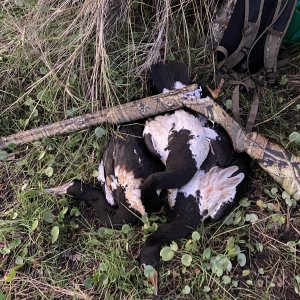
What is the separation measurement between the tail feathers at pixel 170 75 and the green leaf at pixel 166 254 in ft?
3.60

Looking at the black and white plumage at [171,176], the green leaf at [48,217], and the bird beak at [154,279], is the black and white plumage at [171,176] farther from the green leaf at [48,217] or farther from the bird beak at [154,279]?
the green leaf at [48,217]

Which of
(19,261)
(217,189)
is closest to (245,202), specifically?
(217,189)

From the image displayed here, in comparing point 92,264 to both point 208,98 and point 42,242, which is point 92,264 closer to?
point 42,242

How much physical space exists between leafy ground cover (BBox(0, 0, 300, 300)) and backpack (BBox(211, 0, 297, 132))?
0.12 m

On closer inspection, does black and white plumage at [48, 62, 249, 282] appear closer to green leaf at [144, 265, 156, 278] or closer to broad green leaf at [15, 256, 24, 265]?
green leaf at [144, 265, 156, 278]

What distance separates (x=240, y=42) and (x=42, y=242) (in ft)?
6.42

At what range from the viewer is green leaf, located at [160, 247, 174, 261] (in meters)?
2.95

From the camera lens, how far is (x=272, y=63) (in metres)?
3.35

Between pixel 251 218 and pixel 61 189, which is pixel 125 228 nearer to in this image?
pixel 61 189

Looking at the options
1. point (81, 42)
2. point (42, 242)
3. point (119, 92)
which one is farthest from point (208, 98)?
point (42, 242)

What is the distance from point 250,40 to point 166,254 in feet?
5.14

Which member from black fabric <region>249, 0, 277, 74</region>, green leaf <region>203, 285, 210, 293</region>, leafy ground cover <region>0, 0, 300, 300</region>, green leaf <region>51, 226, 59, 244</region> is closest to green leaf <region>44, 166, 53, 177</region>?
leafy ground cover <region>0, 0, 300, 300</region>

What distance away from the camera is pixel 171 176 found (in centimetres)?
289

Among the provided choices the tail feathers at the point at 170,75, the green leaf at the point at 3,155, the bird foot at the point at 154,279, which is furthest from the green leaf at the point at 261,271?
the green leaf at the point at 3,155
